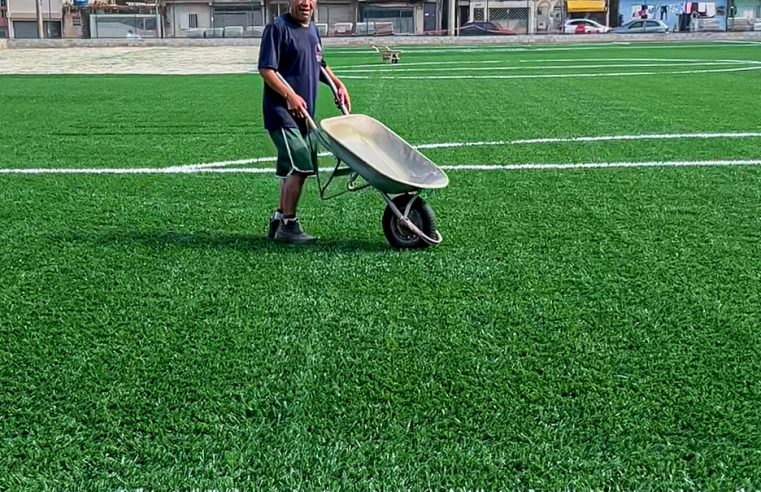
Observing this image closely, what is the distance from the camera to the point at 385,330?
12.1 ft

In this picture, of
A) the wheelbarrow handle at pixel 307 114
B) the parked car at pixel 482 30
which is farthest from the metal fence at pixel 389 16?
the wheelbarrow handle at pixel 307 114

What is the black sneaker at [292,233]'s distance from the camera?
5.20 meters

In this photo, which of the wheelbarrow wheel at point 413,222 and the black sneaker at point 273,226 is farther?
the black sneaker at point 273,226

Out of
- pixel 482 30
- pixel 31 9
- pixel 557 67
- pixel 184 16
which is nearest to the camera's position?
pixel 557 67

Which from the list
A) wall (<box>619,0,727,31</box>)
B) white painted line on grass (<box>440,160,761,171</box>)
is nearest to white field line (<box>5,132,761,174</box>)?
white painted line on grass (<box>440,160,761,171</box>)

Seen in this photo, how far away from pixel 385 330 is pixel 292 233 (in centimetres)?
166

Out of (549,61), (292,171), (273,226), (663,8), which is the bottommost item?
(273,226)

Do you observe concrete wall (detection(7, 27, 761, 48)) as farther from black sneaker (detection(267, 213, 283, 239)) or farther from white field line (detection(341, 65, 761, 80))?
black sneaker (detection(267, 213, 283, 239))

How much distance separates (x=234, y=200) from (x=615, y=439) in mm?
4210

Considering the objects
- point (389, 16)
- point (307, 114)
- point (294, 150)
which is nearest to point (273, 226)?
point (294, 150)

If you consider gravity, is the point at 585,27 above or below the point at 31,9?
below

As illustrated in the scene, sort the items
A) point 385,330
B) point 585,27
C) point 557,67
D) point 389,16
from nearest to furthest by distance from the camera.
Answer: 1. point 385,330
2. point 557,67
3. point 585,27
4. point 389,16

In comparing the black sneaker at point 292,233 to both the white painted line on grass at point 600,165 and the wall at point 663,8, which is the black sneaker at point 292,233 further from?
the wall at point 663,8

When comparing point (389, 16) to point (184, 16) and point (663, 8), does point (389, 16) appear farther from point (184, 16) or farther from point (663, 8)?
point (663, 8)
